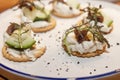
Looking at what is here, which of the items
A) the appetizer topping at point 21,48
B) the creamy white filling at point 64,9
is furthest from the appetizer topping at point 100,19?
the appetizer topping at point 21,48

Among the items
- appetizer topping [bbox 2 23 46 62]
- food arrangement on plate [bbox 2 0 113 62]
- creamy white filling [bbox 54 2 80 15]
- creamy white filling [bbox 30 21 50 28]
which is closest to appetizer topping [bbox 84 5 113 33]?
food arrangement on plate [bbox 2 0 113 62]

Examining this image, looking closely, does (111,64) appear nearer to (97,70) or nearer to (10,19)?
(97,70)

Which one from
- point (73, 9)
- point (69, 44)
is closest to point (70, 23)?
point (73, 9)

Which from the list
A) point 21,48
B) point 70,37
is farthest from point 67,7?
point 21,48

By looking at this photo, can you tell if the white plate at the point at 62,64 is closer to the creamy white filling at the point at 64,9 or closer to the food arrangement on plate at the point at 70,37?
the food arrangement on plate at the point at 70,37

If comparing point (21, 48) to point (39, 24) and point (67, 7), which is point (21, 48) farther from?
point (67, 7)

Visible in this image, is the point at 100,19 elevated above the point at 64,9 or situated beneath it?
situated beneath

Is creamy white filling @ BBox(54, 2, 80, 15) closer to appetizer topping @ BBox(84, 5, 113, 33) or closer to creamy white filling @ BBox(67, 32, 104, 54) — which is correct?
appetizer topping @ BBox(84, 5, 113, 33)
